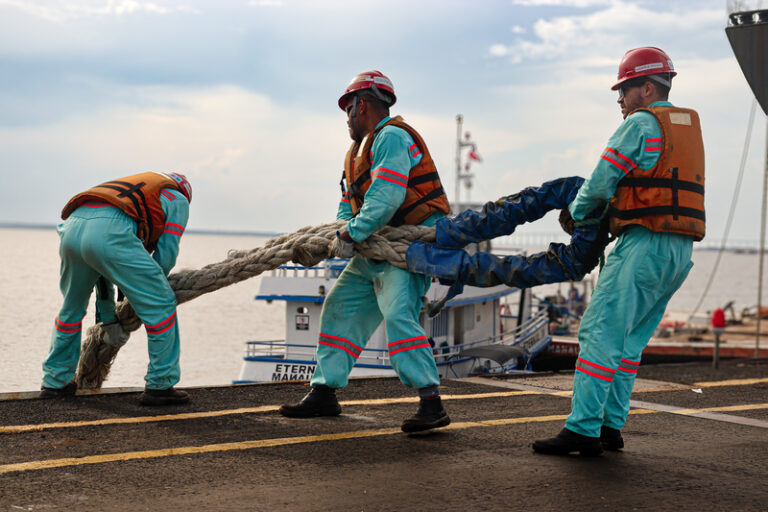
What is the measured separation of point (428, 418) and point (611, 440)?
0.98 metres

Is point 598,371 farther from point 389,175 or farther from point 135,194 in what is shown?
point 135,194

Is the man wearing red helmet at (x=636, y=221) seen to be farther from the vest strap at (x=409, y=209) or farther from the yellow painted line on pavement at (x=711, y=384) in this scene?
the yellow painted line on pavement at (x=711, y=384)

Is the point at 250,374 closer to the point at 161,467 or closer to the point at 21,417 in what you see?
the point at 21,417

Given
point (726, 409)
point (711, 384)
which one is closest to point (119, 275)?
point (726, 409)

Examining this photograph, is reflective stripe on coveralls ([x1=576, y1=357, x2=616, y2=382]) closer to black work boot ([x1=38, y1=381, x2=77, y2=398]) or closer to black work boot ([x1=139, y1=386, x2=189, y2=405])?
black work boot ([x1=139, y1=386, x2=189, y2=405])

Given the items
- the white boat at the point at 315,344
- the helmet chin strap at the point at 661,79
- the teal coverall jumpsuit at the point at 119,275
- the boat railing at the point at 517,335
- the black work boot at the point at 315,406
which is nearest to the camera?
the helmet chin strap at the point at 661,79

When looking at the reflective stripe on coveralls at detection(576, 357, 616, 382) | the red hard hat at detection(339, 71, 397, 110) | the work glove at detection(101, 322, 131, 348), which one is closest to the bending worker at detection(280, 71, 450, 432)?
the red hard hat at detection(339, 71, 397, 110)

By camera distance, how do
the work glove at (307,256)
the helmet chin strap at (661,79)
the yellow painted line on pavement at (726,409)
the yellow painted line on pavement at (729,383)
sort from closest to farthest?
1. the helmet chin strap at (661,79)
2. the work glove at (307,256)
3. the yellow painted line on pavement at (726,409)
4. the yellow painted line on pavement at (729,383)

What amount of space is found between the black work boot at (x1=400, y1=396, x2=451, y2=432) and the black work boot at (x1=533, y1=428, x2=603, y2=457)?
2.17 feet

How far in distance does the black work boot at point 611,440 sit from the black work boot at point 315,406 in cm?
166

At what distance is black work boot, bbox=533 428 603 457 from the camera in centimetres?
416

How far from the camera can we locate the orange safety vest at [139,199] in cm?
544

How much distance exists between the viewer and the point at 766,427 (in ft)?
17.1

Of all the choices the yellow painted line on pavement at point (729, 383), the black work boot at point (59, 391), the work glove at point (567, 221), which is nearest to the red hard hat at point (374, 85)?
the work glove at point (567, 221)
